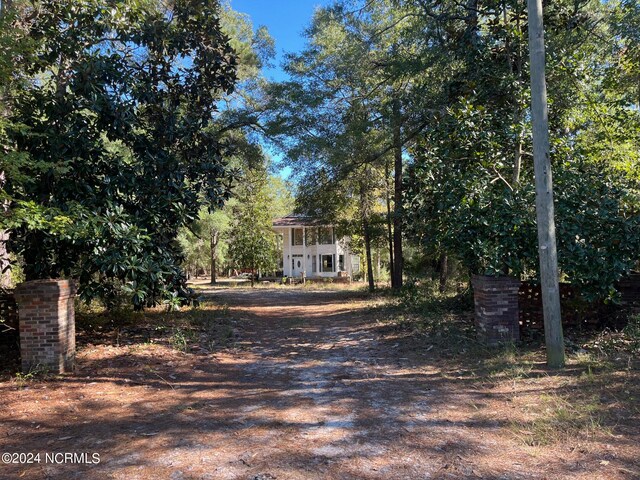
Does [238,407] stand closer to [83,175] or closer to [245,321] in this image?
[83,175]

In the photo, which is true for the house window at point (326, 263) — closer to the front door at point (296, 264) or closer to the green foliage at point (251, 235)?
the front door at point (296, 264)

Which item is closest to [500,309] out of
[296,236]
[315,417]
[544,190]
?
[544,190]

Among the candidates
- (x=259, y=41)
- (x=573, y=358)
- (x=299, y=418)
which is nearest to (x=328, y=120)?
(x=259, y=41)

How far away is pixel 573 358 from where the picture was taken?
6.71m

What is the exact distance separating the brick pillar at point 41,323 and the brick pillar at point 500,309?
6619mm

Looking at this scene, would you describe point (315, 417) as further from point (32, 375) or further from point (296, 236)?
point (296, 236)

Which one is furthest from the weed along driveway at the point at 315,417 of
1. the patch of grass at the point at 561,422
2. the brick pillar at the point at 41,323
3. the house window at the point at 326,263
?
the house window at the point at 326,263

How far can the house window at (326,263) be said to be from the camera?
42.7 metres

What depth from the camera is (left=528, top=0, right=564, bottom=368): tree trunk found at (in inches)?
246

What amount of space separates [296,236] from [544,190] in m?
38.3

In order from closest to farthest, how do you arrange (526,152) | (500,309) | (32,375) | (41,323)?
(32,375) < (41,323) < (500,309) < (526,152)

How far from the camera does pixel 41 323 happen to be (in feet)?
21.6

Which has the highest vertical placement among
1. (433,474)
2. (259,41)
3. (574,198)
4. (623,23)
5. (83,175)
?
(259,41)

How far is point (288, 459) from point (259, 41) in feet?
52.2
